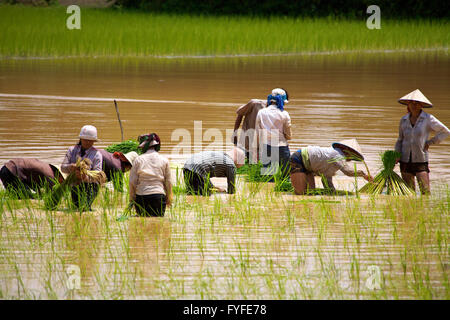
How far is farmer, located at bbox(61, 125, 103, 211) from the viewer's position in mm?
7590

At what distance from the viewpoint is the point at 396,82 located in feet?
64.8

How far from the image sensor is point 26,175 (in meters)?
8.23

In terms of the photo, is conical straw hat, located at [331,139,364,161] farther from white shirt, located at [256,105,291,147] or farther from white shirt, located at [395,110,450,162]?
white shirt, located at [256,105,291,147]

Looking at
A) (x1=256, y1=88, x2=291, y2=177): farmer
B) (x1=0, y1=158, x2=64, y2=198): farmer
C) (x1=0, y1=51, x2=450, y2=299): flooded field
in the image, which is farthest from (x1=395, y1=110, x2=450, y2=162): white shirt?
(x1=0, y1=158, x2=64, y2=198): farmer

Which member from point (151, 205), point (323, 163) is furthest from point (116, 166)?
point (323, 163)

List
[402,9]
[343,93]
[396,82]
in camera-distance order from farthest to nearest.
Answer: [402,9] → [396,82] → [343,93]

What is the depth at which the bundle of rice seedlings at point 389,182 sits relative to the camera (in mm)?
8570

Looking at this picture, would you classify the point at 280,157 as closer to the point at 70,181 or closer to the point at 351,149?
the point at 351,149

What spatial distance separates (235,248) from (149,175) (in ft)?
3.86

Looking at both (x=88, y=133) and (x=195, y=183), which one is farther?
(x=195, y=183)

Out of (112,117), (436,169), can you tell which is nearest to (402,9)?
(112,117)
